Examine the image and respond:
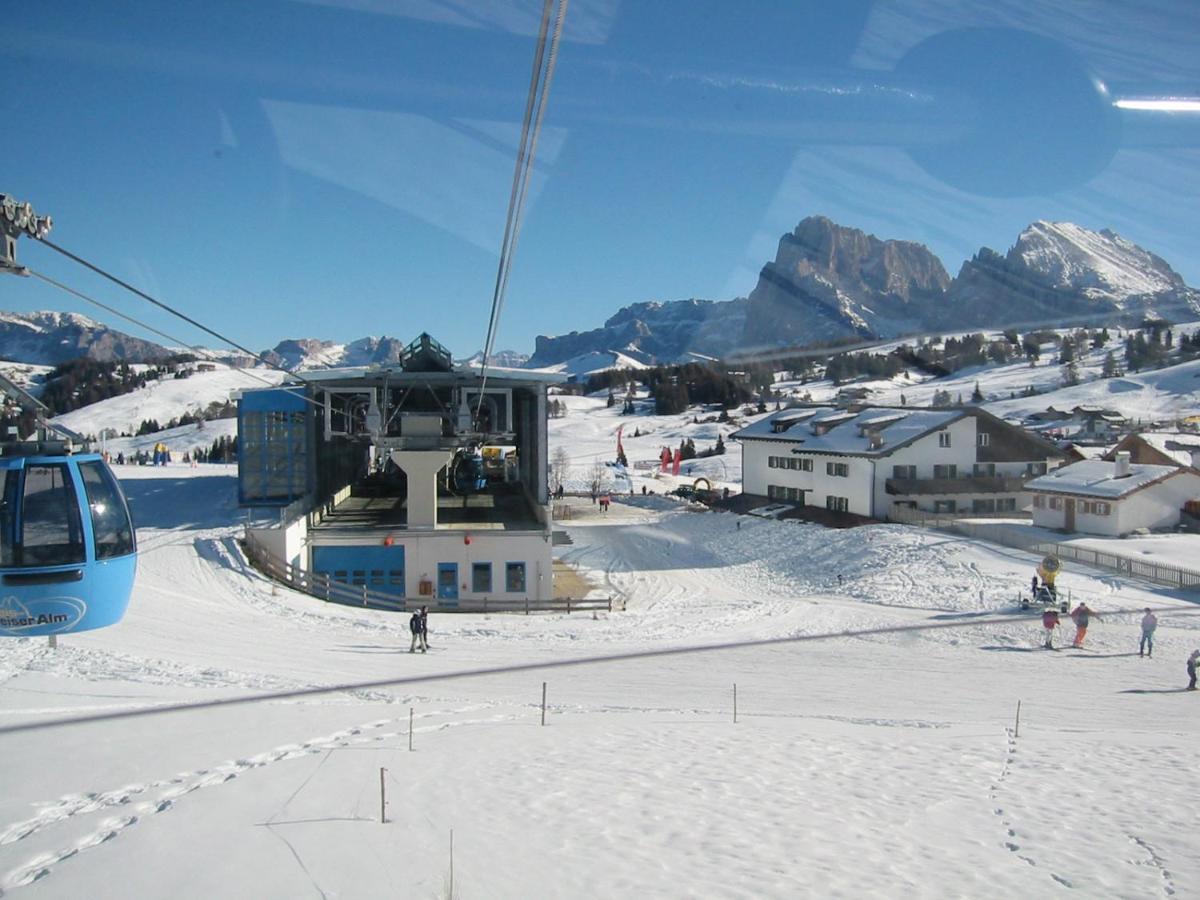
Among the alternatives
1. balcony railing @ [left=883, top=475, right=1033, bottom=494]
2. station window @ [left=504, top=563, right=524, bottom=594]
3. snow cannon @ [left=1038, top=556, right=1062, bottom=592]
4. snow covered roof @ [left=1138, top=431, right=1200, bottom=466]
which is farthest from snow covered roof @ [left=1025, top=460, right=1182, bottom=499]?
station window @ [left=504, top=563, right=524, bottom=594]

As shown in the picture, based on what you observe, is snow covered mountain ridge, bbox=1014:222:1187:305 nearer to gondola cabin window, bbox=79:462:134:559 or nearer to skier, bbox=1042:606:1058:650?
skier, bbox=1042:606:1058:650

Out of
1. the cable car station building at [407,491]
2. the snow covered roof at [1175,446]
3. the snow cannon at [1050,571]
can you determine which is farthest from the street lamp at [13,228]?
the snow covered roof at [1175,446]

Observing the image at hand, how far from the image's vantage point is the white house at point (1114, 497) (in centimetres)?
2933

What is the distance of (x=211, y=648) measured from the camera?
569 inches

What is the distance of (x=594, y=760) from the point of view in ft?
31.3

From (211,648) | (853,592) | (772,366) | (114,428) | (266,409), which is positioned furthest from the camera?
(772,366)

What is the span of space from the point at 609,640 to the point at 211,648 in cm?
739

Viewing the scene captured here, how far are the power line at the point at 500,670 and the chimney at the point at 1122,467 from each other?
11179 mm

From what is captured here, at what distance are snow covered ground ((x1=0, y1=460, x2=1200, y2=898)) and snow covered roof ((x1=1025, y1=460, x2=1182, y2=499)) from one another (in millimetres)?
9834

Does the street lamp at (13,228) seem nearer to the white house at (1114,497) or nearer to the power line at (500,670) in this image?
the power line at (500,670)

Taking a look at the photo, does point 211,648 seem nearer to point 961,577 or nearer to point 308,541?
point 308,541

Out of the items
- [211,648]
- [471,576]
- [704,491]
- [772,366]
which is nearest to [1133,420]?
[772,366]

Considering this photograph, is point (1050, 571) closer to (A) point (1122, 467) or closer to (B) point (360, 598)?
(A) point (1122, 467)

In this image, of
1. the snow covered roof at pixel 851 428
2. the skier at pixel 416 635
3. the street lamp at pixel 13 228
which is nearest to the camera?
the street lamp at pixel 13 228
